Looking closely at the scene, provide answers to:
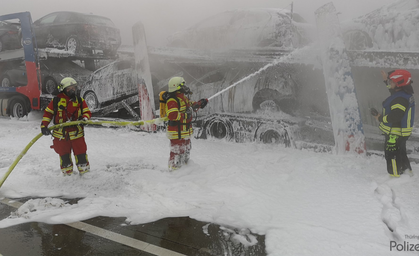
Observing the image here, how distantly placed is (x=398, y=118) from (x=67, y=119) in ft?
15.6

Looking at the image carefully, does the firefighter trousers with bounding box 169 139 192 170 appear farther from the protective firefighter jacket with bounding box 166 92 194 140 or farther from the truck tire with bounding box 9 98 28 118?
the truck tire with bounding box 9 98 28 118

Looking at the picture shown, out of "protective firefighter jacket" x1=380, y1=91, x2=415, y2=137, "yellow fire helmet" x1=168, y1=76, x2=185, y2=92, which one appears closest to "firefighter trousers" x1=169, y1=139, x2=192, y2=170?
"yellow fire helmet" x1=168, y1=76, x2=185, y2=92

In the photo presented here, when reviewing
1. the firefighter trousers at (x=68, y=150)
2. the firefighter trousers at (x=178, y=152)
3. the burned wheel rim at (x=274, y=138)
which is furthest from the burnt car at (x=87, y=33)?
the burned wheel rim at (x=274, y=138)

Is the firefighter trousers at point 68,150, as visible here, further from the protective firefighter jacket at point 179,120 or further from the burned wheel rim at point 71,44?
the burned wheel rim at point 71,44

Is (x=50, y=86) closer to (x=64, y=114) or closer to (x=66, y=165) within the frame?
(x=64, y=114)

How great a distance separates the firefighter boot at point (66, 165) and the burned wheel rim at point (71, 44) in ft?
15.2

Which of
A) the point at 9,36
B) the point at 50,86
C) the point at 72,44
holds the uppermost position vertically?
the point at 9,36

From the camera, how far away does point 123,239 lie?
2809mm

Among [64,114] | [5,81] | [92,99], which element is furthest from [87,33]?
[64,114]

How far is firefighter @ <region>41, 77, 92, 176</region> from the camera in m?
4.34

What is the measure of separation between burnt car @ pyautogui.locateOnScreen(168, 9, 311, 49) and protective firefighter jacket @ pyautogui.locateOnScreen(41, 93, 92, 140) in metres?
3.07

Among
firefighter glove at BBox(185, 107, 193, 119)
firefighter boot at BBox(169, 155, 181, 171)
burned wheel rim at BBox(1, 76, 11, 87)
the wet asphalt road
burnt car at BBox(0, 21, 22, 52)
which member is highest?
burnt car at BBox(0, 21, 22, 52)

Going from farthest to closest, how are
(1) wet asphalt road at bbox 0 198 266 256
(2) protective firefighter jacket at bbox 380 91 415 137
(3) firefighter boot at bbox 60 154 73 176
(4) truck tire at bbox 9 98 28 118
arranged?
(4) truck tire at bbox 9 98 28 118
(3) firefighter boot at bbox 60 154 73 176
(2) protective firefighter jacket at bbox 380 91 415 137
(1) wet asphalt road at bbox 0 198 266 256

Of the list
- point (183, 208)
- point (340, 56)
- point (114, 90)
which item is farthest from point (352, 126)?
point (114, 90)
